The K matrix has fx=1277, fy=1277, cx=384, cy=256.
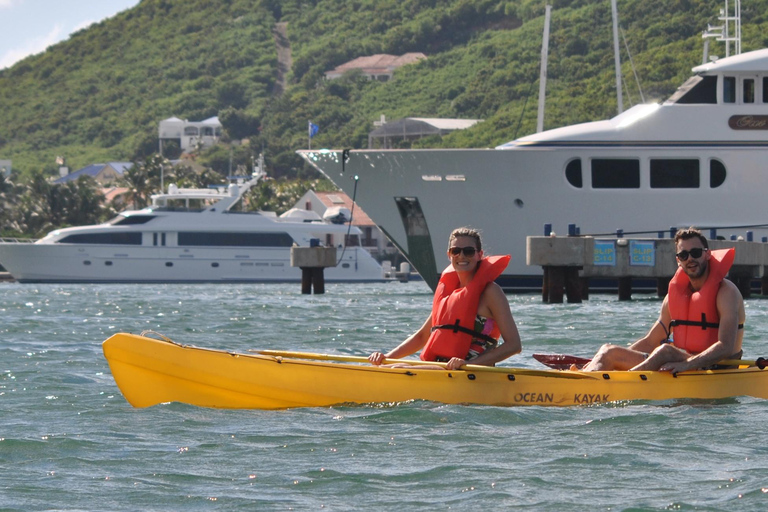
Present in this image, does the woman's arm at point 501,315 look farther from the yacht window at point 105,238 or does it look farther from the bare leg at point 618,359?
the yacht window at point 105,238

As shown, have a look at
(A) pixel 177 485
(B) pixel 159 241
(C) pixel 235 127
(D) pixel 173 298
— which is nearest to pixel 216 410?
(A) pixel 177 485

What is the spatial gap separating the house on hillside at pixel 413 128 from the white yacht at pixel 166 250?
169 ft

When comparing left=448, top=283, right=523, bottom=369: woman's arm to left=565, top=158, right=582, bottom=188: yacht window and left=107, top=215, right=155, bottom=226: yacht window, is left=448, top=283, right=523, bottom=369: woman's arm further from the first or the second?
left=107, top=215, right=155, bottom=226: yacht window

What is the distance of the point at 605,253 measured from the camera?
838 inches

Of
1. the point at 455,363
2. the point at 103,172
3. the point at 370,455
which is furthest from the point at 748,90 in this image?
the point at 103,172

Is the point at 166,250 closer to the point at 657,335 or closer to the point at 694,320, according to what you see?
the point at 657,335

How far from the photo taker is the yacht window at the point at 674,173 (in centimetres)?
2323

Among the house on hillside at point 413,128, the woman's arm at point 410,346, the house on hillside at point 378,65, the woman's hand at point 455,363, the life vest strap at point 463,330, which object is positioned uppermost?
the house on hillside at point 378,65

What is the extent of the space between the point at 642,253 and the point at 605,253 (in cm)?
61

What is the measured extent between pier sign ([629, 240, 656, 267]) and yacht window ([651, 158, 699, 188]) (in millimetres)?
2424

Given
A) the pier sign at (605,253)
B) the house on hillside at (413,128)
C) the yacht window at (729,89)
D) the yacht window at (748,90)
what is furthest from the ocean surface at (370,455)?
the house on hillside at (413,128)

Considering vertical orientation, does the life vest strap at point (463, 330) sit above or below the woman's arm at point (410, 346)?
above

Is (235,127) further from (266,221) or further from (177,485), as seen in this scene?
(177,485)

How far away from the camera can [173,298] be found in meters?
29.2
